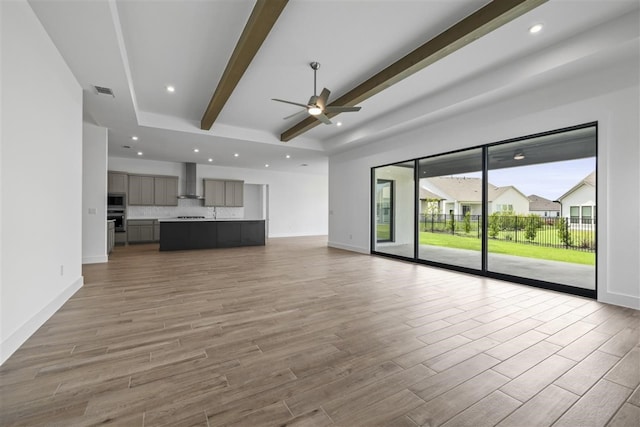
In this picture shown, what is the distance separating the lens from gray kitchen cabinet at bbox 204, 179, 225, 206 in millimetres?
9945

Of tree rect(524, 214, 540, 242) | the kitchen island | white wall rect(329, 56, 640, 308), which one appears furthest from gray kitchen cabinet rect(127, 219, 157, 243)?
tree rect(524, 214, 540, 242)

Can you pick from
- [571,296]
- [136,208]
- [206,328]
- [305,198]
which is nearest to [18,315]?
[206,328]

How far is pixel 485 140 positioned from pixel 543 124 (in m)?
0.82

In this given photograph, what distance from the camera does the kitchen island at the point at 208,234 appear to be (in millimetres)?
7445

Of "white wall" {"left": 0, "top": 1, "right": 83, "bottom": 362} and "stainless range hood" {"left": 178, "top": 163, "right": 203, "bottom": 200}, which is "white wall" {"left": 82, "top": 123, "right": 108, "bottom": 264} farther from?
"stainless range hood" {"left": 178, "top": 163, "right": 203, "bottom": 200}

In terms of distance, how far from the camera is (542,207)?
13.9 ft

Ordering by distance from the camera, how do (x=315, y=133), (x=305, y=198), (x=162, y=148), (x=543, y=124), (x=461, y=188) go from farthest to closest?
(x=305, y=198)
(x=162, y=148)
(x=315, y=133)
(x=461, y=188)
(x=543, y=124)

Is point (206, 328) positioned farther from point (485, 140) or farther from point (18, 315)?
point (485, 140)

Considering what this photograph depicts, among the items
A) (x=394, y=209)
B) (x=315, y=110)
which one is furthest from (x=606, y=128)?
(x=394, y=209)

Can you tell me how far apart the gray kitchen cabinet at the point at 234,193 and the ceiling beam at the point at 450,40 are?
7.06 m

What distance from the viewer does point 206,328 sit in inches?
Result: 101

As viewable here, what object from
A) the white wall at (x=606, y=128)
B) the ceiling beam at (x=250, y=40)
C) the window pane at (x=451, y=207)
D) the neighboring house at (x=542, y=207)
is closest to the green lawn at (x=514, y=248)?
the window pane at (x=451, y=207)

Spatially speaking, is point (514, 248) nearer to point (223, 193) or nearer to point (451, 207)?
point (451, 207)

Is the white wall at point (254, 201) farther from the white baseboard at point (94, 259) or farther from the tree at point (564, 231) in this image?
the tree at point (564, 231)
